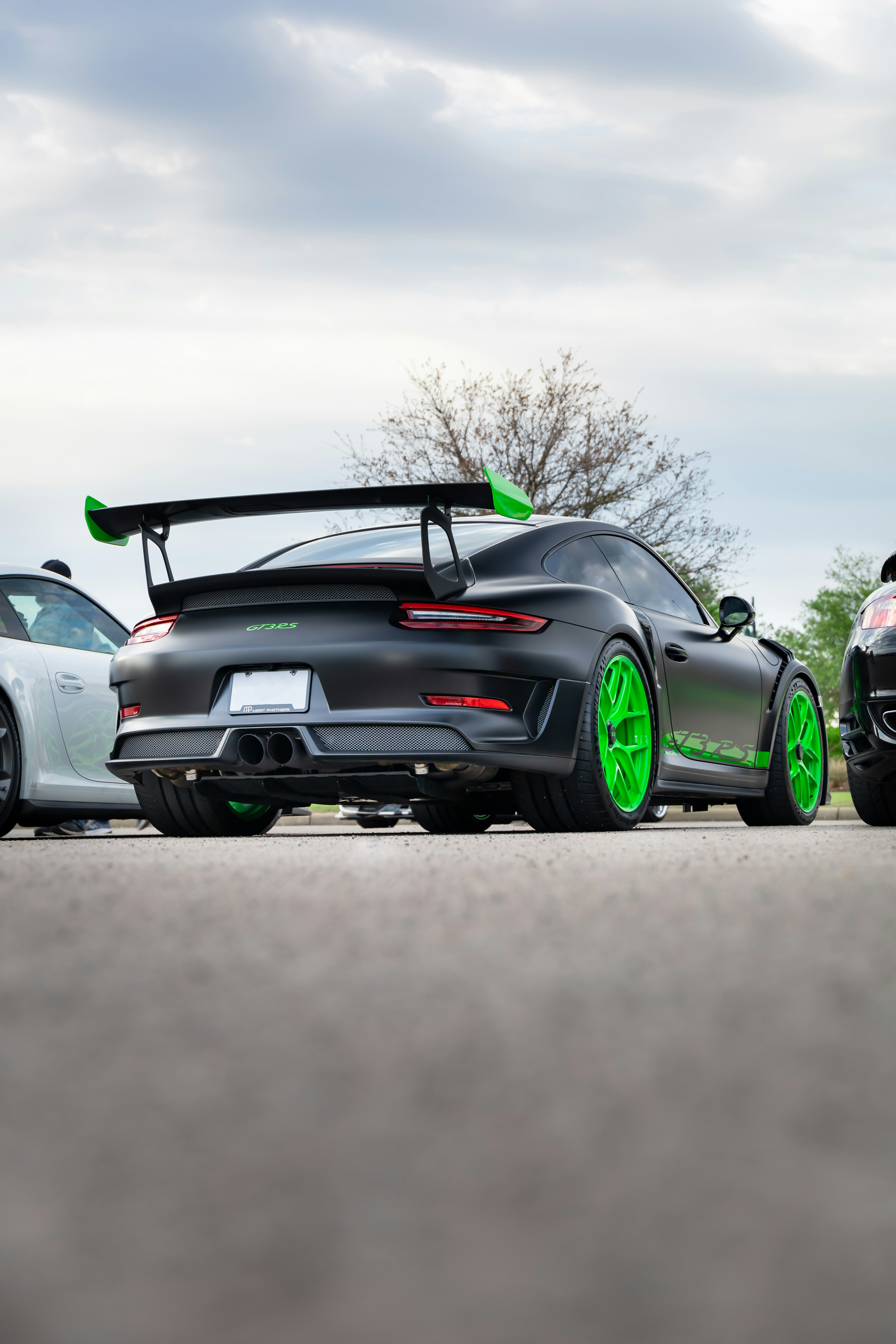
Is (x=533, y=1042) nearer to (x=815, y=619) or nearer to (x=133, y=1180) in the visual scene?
(x=133, y=1180)

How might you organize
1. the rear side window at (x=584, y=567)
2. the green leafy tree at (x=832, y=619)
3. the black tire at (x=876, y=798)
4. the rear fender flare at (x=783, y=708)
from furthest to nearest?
the green leafy tree at (x=832, y=619) < the rear fender flare at (x=783, y=708) < the black tire at (x=876, y=798) < the rear side window at (x=584, y=567)

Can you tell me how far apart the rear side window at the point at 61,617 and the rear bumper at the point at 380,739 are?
7.23 feet

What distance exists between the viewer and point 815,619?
75.4 meters

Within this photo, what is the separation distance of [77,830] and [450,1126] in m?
9.40

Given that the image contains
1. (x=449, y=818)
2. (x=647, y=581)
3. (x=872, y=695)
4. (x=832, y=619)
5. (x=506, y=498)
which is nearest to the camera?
(x=506, y=498)

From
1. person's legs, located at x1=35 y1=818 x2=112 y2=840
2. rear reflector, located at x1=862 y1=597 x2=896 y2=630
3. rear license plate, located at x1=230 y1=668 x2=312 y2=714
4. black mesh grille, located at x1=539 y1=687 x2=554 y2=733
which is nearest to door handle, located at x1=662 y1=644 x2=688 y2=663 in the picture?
rear reflector, located at x1=862 y1=597 x2=896 y2=630

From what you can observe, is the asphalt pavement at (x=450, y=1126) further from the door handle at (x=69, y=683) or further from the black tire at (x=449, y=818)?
the door handle at (x=69, y=683)

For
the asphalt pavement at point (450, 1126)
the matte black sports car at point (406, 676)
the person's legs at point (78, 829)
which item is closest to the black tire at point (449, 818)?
the matte black sports car at point (406, 676)

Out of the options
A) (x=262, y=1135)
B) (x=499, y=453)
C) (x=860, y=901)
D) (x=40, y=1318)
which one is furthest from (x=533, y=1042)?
(x=499, y=453)

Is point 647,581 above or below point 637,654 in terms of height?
above

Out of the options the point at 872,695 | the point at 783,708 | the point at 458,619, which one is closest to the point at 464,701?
the point at 458,619

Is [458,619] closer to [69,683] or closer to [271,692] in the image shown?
[271,692]

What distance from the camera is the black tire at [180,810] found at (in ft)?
21.8

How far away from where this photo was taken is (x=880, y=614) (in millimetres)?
6645
